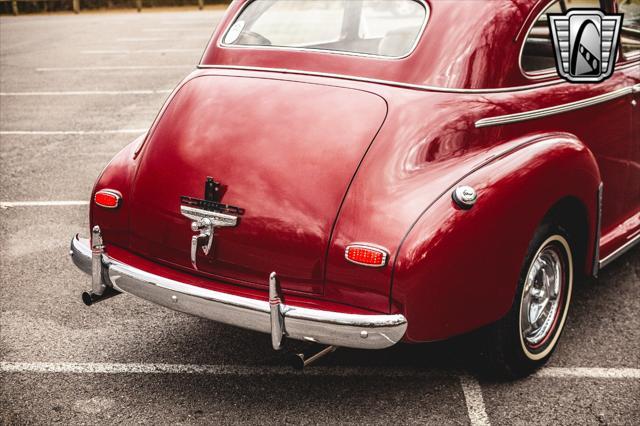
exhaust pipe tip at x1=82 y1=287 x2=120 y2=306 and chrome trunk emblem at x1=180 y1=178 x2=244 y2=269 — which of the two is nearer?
chrome trunk emblem at x1=180 y1=178 x2=244 y2=269

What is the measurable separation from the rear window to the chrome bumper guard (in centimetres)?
128

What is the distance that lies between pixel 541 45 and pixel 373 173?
1442 mm

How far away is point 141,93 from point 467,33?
8055 millimetres

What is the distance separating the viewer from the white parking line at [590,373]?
3.61 meters

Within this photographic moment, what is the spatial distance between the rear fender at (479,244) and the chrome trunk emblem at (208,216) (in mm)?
778

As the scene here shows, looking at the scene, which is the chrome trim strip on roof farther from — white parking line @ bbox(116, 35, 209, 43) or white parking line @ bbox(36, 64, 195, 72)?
white parking line @ bbox(116, 35, 209, 43)

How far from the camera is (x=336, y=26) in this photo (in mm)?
4543

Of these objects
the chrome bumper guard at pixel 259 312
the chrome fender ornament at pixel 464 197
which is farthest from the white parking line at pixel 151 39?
the chrome fender ornament at pixel 464 197

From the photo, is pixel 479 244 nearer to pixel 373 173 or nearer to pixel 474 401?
pixel 373 173

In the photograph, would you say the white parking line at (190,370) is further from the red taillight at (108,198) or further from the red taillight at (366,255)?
the red taillight at (366,255)

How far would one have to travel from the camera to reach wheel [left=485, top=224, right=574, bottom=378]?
3.35m

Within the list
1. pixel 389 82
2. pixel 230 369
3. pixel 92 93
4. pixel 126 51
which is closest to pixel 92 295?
pixel 230 369

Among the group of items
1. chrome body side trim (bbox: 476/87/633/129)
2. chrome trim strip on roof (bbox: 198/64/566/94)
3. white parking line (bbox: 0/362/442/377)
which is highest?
chrome trim strip on roof (bbox: 198/64/566/94)

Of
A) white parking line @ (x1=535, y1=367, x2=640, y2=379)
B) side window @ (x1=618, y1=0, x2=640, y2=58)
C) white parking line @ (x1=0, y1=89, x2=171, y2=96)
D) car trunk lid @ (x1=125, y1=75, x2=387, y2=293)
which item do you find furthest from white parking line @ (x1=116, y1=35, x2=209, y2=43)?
white parking line @ (x1=535, y1=367, x2=640, y2=379)
